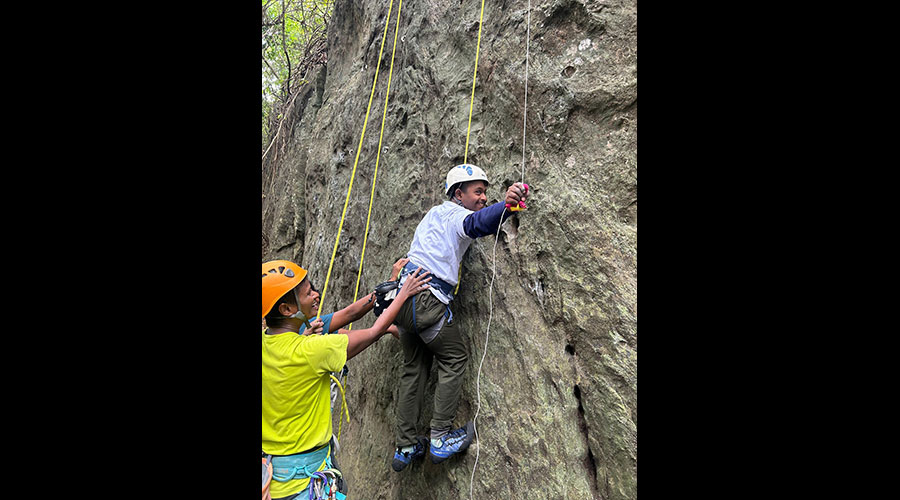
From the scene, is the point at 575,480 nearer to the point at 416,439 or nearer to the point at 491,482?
the point at 491,482

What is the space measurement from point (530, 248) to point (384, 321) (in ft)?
3.75

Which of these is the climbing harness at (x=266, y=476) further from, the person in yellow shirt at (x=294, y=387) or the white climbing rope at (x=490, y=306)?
the white climbing rope at (x=490, y=306)

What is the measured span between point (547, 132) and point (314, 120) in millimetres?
6347

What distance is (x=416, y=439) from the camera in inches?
145

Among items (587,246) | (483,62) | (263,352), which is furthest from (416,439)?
(483,62)

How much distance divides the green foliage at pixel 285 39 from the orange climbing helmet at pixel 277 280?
8680 millimetres

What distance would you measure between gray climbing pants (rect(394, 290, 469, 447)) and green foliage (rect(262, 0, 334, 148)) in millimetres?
8364

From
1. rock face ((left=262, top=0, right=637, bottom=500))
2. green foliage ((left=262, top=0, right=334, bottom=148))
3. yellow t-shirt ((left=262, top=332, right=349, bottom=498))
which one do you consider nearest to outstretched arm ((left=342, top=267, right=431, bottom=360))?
yellow t-shirt ((left=262, top=332, right=349, bottom=498))

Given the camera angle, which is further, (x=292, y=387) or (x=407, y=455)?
(x=407, y=455)

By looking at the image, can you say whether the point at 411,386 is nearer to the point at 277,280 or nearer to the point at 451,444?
the point at 451,444

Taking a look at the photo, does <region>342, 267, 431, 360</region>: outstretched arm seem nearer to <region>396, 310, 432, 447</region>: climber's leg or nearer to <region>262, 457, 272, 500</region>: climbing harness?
<region>396, 310, 432, 447</region>: climber's leg

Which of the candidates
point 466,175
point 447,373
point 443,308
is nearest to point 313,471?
point 447,373

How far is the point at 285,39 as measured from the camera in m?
11.5

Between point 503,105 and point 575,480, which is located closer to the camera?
point 575,480
